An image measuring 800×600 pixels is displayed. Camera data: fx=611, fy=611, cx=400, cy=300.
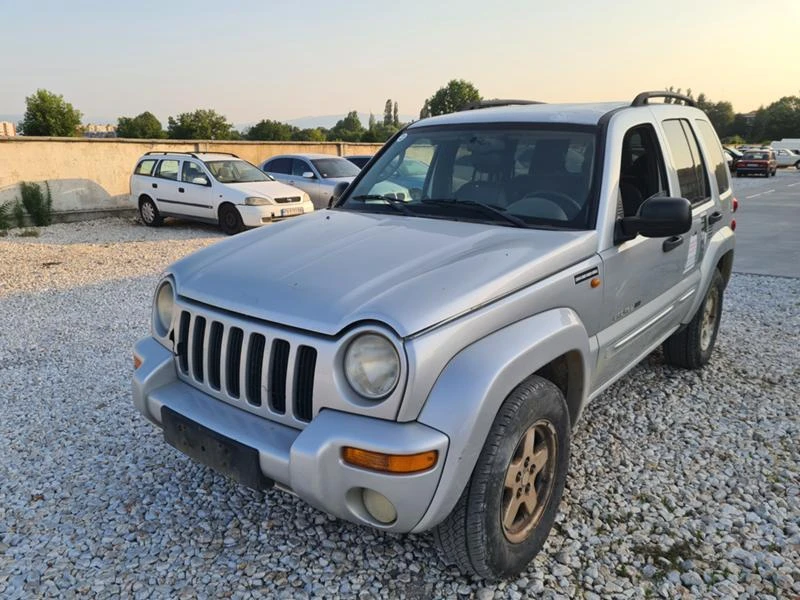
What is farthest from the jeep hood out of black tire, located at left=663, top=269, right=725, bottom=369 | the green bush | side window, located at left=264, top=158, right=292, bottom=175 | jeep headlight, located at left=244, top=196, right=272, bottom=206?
the green bush

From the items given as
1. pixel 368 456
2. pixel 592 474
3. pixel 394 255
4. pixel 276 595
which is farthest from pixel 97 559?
pixel 592 474

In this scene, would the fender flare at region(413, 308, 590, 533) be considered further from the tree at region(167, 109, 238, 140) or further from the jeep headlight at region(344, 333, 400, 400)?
the tree at region(167, 109, 238, 140)

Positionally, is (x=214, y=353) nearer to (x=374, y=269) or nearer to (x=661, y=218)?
(x=374, y=269)

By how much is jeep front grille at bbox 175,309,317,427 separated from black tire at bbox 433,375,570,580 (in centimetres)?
69

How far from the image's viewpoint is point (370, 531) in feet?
9.52

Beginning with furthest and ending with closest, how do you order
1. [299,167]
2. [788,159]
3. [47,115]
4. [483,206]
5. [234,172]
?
[788,159], [47,115], [299,167], [234,172], [483,206]

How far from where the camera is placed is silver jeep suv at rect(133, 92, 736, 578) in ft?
7.01

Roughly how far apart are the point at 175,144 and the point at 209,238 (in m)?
6.05

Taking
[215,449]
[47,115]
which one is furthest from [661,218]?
[47,115]

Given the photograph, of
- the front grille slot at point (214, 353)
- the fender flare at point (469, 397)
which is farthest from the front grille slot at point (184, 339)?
the fender flare at point (469, 397)

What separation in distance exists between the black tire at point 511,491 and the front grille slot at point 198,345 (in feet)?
4.04

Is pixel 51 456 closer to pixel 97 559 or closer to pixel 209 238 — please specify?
pixel 97 559

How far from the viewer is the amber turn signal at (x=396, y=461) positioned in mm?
2051

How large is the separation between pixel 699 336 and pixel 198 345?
3.78m
